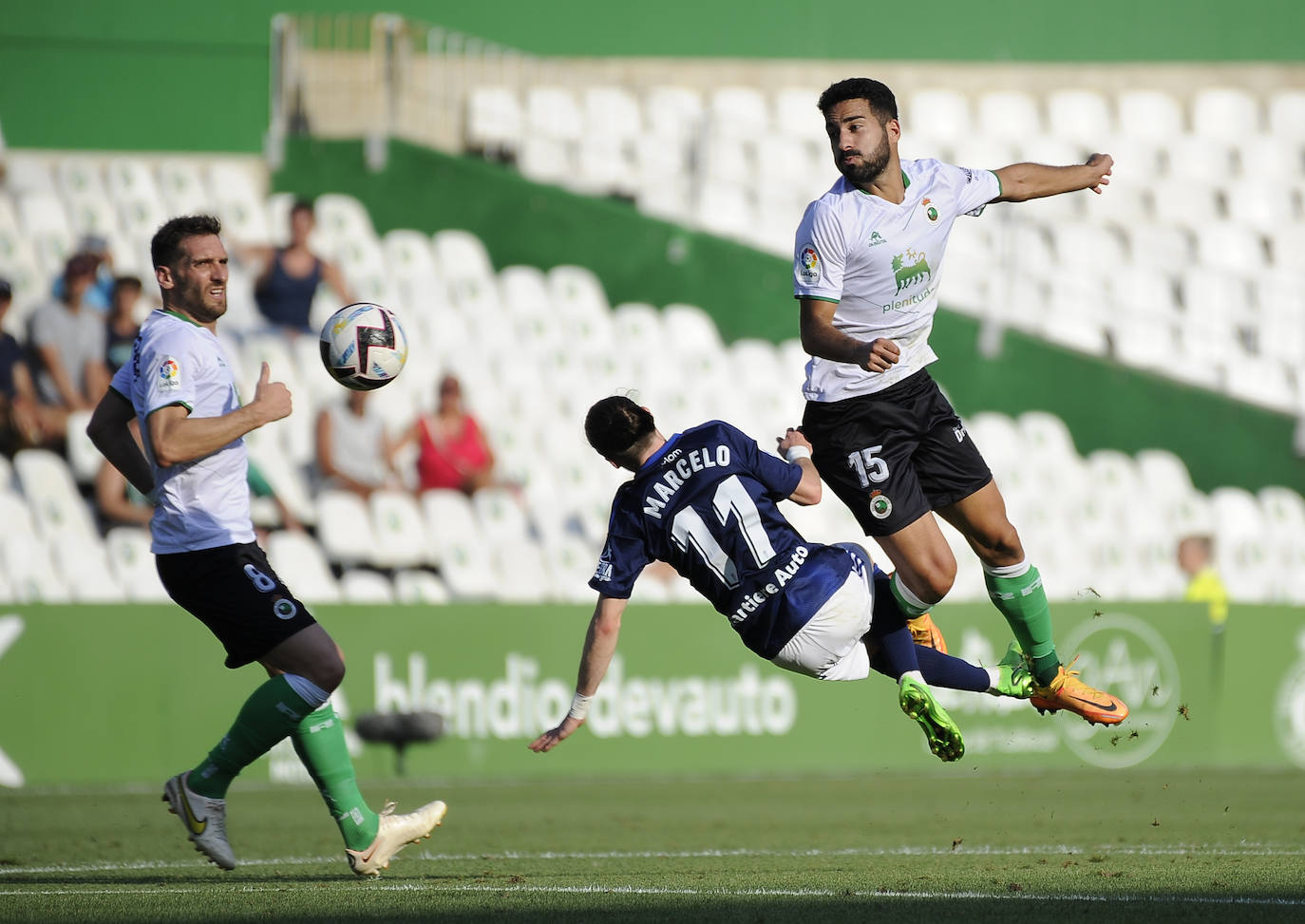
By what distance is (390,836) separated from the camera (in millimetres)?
6852

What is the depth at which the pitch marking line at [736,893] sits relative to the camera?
6.08 metres

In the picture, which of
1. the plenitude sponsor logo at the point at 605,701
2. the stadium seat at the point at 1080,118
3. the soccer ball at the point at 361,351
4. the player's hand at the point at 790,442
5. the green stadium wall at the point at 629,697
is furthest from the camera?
the stadium seat at the point at 1080,118

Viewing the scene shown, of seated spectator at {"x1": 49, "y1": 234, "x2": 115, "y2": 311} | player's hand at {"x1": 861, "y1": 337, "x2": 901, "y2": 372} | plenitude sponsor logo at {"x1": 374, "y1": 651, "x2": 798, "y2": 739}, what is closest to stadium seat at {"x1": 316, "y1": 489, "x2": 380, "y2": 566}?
plenitude sponsor logo at {"x1": 374, "y1": 651, "x2": 798, "y2": 739}

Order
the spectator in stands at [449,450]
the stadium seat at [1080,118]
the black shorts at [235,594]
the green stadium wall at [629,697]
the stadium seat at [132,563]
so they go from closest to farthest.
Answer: the black shorts at [235,594]
the green stadium wall at [629,697]
the stadium seat at [132,563]
the spectator in stands at [449,450]
the stadium seat at [1080,118]

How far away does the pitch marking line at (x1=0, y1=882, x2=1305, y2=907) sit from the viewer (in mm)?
6078

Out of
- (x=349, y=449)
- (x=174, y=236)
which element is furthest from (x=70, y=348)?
(x=174, y=236)

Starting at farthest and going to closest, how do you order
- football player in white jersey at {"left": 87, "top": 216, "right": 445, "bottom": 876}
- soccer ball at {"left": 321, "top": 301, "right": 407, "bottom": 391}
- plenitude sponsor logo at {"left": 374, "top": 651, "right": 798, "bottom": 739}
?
plenitude sponsor logo at {"left": 374, "top": 651, "right": 798, "bottom": 739} < soccer ball at {"left": 321, "top": 301, "right": 407, "bottom": 391} < football player in white jersey at {"left": 87, "top": 216, "right": 445, "bottom": 876}

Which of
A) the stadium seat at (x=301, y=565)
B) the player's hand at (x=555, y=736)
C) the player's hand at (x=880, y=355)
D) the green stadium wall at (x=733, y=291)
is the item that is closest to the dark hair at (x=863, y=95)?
the player's hand at (x=880, y=355)

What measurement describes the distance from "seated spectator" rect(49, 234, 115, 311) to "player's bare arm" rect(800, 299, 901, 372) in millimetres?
8316

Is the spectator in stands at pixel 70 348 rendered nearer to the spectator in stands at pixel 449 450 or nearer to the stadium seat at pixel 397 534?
the stadium seat at pixel 397 534

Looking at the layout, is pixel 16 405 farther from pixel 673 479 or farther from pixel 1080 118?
pixel 1080 118

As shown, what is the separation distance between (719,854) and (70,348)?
780 cm

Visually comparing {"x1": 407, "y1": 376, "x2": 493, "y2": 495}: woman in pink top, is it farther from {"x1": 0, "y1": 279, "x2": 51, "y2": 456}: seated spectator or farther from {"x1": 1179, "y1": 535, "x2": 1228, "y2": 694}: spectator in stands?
{"x1": 1179, "y1": 535, "x2": 1228, "y2": 694}: spectator in stands

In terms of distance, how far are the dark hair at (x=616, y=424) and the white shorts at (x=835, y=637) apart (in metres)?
1.08
